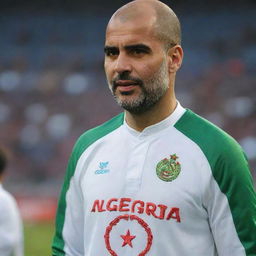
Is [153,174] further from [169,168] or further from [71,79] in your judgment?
[71,79]

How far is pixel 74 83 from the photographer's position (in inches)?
723

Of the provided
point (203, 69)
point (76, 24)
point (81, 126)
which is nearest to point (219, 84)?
point (203, 69)

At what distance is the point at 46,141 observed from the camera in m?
17.0

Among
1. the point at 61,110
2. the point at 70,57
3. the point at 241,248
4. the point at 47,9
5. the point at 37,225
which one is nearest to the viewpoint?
the point at 241,248

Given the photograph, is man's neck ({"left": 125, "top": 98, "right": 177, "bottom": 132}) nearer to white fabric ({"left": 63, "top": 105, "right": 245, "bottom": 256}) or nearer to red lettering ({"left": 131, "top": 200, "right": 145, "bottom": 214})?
white fabric ({"left": 63, "top": 105, "right": 245, "bottom": 256})

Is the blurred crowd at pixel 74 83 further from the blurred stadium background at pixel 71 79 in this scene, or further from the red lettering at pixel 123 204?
the red lettering at pixel 123 204

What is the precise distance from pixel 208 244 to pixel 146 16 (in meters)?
0.83

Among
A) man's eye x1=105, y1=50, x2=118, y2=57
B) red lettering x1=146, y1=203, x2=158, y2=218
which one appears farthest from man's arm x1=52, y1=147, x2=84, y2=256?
man's eye x1=105, y1=50, x2=118, y2=57

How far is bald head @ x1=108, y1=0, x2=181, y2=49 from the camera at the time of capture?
274 cm

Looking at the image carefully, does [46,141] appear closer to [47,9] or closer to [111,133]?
[47,9]

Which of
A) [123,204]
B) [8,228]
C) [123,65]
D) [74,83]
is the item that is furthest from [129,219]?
[74,83]

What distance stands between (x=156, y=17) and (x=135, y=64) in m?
0.20

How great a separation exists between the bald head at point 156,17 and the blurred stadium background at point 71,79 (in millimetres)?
11261

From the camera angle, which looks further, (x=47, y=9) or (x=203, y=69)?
(x=47, y=9)
